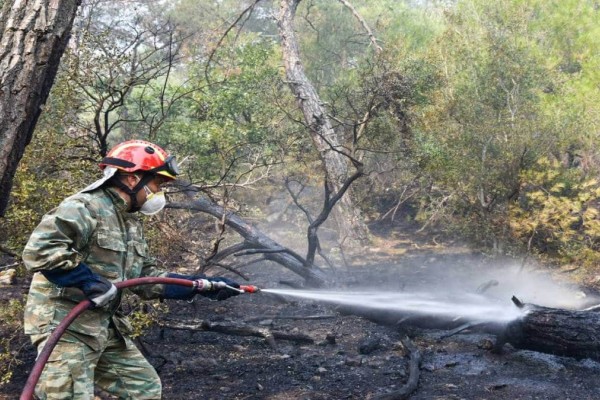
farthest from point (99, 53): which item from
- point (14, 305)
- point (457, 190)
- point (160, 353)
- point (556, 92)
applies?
point (556, 92)

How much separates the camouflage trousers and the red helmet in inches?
38.5

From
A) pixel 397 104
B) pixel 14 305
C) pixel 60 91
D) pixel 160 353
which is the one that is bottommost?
pixel 160 353

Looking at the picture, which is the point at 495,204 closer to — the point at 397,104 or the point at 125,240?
the point at 397,104

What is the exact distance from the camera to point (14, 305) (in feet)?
16.2

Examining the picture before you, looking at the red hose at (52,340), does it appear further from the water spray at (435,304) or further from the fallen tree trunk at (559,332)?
the fallen tree trunk at (559,332)

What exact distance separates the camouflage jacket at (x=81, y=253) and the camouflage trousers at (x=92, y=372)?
0.07 metres

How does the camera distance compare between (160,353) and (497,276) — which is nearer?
(160,353)

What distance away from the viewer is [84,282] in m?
2.89

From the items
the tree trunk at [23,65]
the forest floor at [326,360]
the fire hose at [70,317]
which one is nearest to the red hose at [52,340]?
Result: the fire hose at [70,317]

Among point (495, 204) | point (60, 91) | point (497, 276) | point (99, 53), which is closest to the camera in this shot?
point (60, 91)

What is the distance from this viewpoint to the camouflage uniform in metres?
2.90

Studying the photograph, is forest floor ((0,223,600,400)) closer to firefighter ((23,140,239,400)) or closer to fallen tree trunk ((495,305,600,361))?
fallen tree trunk ((495,305,600,361))

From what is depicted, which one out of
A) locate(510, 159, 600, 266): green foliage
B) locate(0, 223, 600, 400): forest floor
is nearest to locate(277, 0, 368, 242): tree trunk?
locate(510, 159, 600, 266): green foliage

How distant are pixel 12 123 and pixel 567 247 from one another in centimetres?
979
